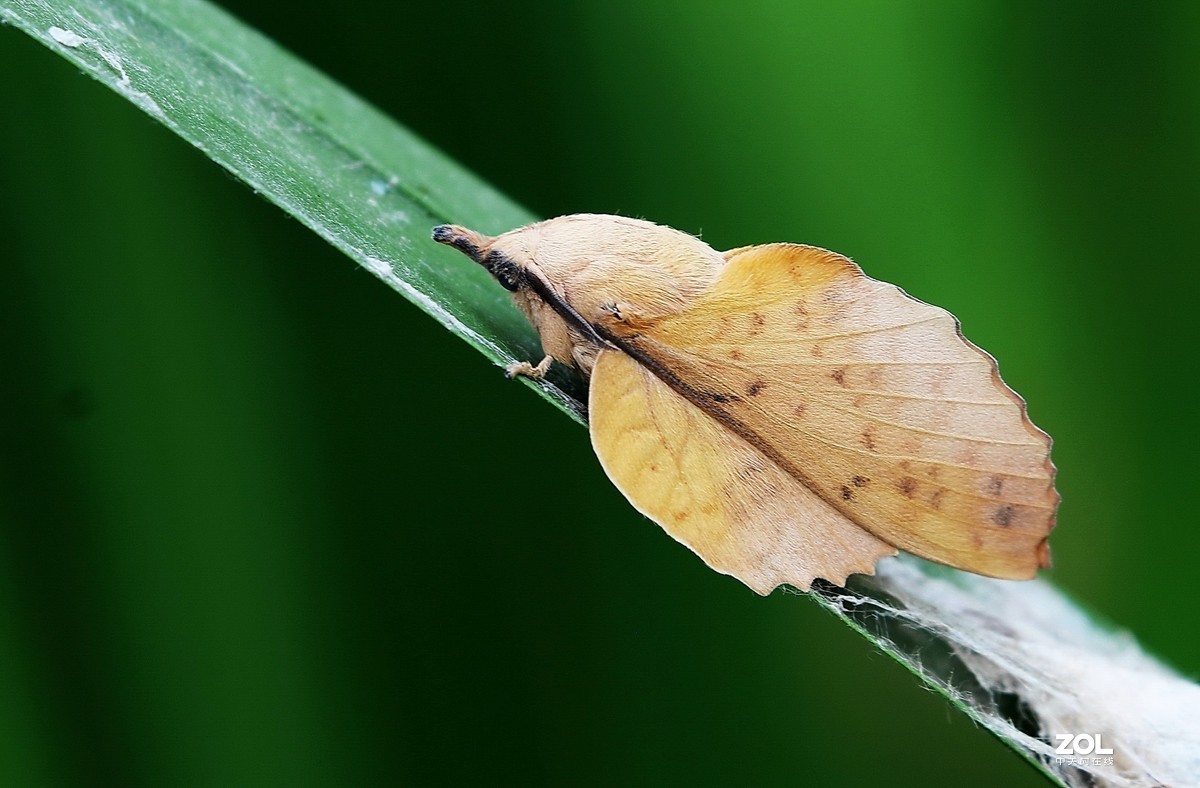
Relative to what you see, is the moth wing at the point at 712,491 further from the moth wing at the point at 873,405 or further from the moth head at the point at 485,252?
the moth head at the point at 485,252

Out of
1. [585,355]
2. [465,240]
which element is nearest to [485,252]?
[465,240]

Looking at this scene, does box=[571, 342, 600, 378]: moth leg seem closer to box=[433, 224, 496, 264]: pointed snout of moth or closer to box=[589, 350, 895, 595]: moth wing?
box=[589, 350, 895, 595]: moth wing

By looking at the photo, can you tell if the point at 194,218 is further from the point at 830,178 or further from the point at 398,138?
the point at 830,178

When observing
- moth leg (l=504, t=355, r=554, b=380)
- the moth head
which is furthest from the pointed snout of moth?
moth leg (l=504, t=355, r=554, b=380)

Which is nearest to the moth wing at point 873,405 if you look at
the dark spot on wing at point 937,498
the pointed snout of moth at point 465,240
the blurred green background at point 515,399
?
the dark spot on wing at point 937,498

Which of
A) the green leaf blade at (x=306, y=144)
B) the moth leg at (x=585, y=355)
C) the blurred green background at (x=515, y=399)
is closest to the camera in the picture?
the green leaf blade at (x=306, y=144)

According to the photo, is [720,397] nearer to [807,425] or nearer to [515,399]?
[807,425]
